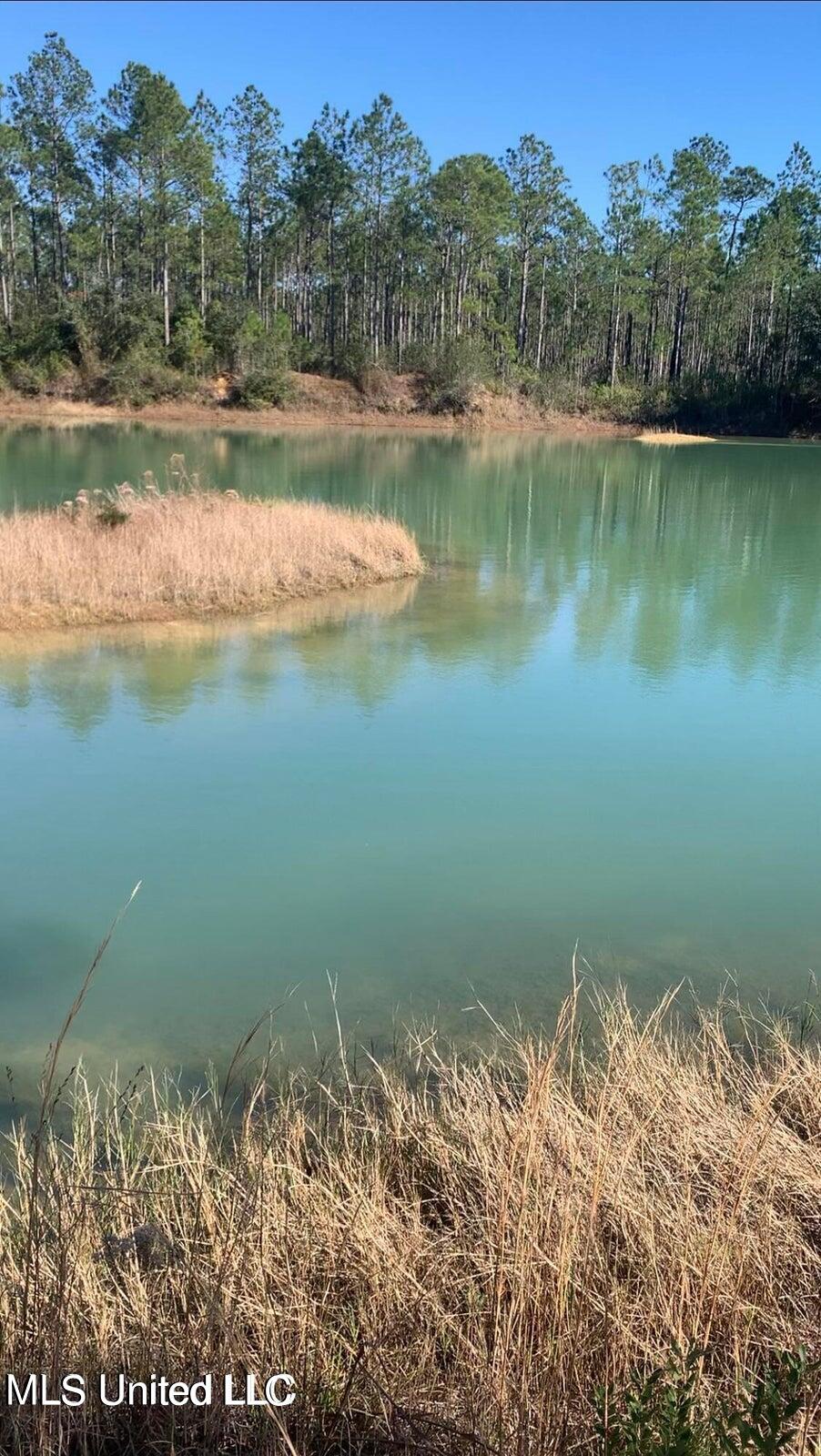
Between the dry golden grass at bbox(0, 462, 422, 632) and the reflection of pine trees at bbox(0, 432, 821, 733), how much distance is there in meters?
0.63

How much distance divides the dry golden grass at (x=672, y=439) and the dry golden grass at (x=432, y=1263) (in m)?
48.6

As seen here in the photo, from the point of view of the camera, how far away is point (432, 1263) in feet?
10.1

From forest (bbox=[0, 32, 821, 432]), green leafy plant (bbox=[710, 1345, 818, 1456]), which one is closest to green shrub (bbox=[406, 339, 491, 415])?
forest (bbox=[0, 32, 821, 432])

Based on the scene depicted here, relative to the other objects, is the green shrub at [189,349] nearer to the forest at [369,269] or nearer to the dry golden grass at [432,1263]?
the forest at [369,269]

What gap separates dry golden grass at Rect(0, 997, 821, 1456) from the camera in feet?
8.13

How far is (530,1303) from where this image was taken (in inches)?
113

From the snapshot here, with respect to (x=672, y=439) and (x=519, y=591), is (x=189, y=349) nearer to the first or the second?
(x=672, y=439)

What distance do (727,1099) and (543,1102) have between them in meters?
1.45

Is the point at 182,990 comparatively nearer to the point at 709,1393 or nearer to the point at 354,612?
the point at 709,1393

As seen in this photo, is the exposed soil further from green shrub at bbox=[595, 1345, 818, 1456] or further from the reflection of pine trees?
green shrub at bbox=[595, 1345, 818, 1456]

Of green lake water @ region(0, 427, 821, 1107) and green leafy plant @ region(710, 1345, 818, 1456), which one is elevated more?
green leafy plant @ region(710, 1345, 818, 1456)

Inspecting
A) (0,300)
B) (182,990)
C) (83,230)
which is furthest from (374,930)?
(83,230)

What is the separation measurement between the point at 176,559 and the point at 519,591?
16.3 feet

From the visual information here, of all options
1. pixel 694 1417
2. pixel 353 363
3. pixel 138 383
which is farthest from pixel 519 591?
pixel 353 363
